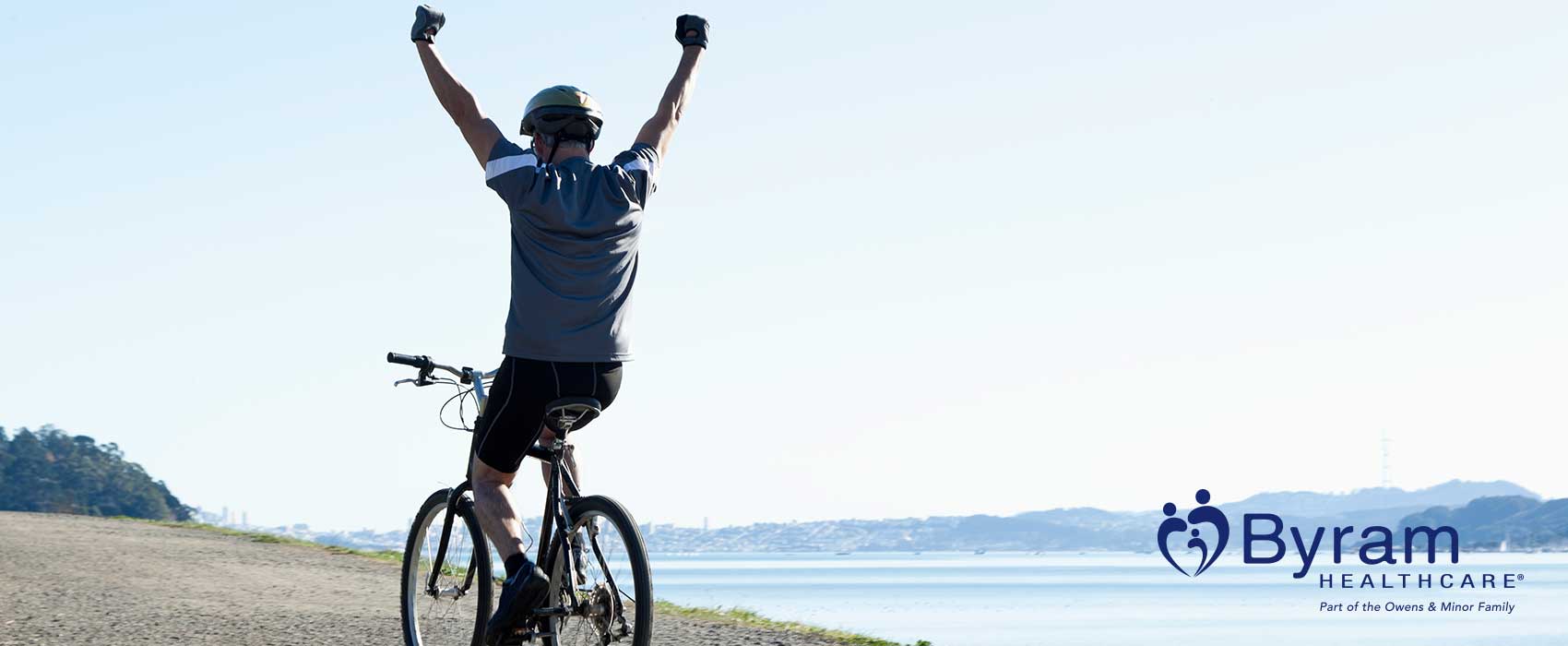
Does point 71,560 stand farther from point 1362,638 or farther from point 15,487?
point 15,487

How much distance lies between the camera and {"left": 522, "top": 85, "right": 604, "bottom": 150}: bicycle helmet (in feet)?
15.5

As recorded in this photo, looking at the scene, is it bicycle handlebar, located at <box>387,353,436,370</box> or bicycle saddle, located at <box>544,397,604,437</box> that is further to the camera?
bicycle handlebar, located at <box>387,353,436,370</box>

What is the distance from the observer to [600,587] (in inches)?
186

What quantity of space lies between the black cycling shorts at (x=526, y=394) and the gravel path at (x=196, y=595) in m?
2.98

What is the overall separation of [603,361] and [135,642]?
388 cm

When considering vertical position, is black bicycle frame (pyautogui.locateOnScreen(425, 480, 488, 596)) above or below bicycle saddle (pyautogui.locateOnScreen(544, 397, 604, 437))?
Answer: below

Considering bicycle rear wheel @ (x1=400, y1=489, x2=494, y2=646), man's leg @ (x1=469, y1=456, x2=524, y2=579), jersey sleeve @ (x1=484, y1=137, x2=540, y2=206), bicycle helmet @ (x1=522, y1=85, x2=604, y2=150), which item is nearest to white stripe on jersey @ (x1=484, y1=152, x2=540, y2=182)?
jersey sleeve @ (x1=484, y1=137, x2=540, y2=206)

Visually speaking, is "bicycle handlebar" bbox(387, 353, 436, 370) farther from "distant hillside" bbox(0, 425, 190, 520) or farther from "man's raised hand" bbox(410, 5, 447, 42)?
"distant hillside" bbox(0, 425, 190, 520)

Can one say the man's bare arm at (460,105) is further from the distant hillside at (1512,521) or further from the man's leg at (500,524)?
the distant hillside at (1512,521)

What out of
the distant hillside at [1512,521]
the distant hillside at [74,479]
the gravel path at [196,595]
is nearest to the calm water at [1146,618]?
the gravel path at [196,595]

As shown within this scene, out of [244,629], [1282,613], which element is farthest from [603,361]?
[1282,613]

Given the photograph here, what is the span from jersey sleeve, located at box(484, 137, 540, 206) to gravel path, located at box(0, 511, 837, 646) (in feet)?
11.6

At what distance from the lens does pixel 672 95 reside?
5.21 m

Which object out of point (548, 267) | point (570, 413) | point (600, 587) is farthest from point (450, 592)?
point (548, 267)
